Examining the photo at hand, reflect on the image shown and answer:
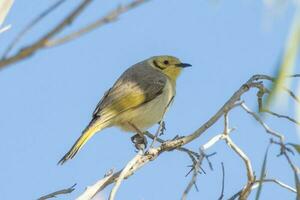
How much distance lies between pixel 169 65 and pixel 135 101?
43.8 inches

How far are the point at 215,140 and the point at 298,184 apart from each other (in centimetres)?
46

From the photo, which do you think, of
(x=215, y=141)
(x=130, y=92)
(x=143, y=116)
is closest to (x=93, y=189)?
(x=215, y=141)

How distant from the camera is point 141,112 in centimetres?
531

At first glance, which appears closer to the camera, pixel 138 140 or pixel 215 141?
pixel 215 141

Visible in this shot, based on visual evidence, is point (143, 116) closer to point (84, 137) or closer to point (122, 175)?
point (84, 137)

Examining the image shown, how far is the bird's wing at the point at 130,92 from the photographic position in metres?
5.29

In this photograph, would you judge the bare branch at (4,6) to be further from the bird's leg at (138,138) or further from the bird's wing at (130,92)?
the bird's wing at (130,92)

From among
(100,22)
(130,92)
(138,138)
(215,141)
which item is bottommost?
(138,138)

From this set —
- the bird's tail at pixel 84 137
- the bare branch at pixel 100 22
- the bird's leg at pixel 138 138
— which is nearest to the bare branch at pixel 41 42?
the bare branch at pixel 100 22

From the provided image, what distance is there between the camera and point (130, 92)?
18.4 ft

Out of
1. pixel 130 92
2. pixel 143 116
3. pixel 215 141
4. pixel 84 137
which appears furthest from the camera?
pixel 130 92

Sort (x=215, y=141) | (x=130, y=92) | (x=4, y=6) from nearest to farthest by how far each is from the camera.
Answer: (x=4, y=6), (x=215, y=141), (x=130, y=92)

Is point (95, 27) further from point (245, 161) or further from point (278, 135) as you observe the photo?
point (245, 161)

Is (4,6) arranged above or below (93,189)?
above
